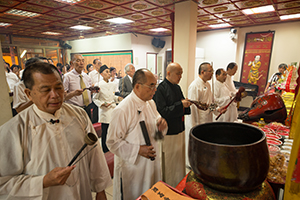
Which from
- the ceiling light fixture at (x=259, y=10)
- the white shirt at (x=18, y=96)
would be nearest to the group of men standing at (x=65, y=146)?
the white shirt at (x=18, y=96)

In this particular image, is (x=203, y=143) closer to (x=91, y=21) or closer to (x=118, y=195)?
(x=118, y=195)

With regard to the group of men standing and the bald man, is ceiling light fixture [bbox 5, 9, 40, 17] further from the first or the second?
the group of men standing

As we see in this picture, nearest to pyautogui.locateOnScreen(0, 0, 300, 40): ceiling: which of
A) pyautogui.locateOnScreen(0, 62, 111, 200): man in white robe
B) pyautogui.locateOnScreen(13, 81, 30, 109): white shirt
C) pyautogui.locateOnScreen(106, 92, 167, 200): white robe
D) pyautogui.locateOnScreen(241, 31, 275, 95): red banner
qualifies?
pyautogui.locateOnScreen(241, 31, 275, 95): red banner

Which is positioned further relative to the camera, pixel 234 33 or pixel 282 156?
pixel 234 33

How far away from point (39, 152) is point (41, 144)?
46mm

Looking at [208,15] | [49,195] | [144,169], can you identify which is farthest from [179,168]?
[208,15]

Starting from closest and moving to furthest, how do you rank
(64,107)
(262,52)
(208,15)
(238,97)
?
(64,107) < (238,97) < (208,15) < (262,52)

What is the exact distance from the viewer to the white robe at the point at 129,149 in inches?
61.5

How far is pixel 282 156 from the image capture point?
1199mm

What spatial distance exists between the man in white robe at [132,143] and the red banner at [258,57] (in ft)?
23.8

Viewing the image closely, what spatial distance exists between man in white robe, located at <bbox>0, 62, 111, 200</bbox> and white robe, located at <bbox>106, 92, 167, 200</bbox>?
397 mm

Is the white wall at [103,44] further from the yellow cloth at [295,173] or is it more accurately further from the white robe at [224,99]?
the yellow cloth at [295,173]

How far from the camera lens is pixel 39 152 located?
1.01 metres

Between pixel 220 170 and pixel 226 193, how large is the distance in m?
0.15
